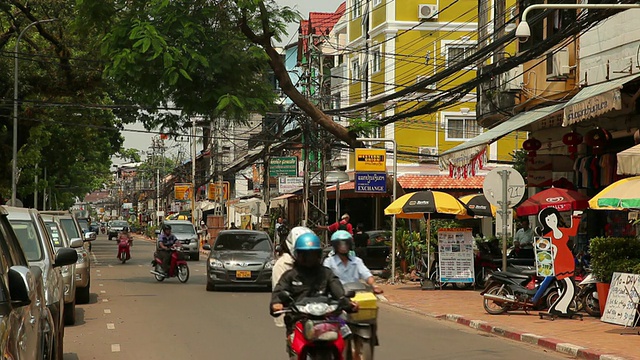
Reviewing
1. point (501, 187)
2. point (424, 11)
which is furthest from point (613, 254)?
point (424, 11)

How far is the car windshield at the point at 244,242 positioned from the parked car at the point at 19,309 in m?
15.8

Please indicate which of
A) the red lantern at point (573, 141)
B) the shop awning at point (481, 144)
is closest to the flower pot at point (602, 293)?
the shop awning at point (481, 144)

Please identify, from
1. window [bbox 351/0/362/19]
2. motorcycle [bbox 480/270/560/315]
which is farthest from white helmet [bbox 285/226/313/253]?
window [bbox 351/0/362/19]

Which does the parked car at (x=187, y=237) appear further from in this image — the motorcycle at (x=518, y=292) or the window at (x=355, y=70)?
the motorcycle at (x=518, y=292)

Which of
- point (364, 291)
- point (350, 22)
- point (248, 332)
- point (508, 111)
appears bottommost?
point (248, 332)

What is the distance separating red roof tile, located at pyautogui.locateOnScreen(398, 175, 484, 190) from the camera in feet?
139

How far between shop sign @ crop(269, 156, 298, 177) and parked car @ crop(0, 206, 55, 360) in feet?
107

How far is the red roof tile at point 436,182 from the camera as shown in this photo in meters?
42.5

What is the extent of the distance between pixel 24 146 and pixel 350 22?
17.9m

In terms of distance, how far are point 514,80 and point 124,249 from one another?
1939 cm

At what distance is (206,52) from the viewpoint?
932 inches

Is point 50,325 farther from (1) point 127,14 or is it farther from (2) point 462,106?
(2) point 462,106

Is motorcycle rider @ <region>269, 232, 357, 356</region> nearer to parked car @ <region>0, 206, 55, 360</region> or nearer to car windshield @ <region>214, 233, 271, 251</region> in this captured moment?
parked car @ <region>0, 206, 55, 360</region>

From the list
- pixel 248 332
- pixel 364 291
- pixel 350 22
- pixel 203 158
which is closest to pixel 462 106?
pixel 350 22
